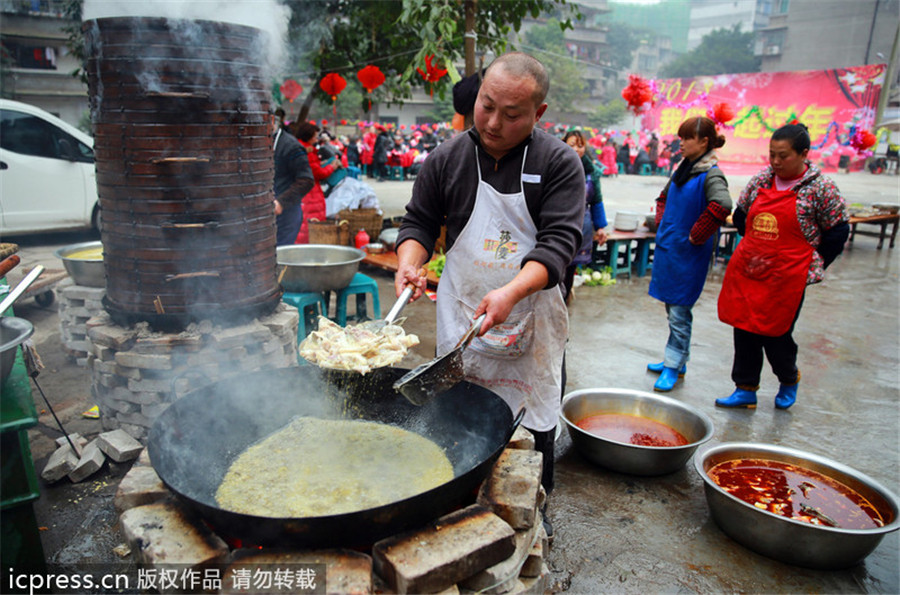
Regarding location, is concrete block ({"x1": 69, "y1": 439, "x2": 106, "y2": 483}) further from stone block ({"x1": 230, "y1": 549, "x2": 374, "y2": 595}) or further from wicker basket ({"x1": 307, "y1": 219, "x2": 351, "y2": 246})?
wicker basket ({"x1": 307, "y1": 219, "x2": 351, "y2": 246})

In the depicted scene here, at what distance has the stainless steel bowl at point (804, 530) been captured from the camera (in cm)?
252

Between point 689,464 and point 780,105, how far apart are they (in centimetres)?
2757

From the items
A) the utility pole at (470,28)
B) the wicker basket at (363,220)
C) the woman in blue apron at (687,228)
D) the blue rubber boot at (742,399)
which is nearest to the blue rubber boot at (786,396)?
the blue rubber boot at (742,399)

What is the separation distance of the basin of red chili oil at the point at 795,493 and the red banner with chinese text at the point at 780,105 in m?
21.5

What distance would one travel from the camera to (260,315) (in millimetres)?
3652

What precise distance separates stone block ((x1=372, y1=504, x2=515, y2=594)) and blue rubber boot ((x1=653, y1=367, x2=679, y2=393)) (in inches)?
131

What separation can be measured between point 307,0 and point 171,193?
8.27 metres

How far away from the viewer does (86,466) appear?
311 centimetres

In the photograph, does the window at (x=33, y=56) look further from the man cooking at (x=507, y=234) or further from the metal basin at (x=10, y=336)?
the man cooking at (x=507, y=234)

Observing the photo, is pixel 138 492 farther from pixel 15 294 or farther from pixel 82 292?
pixel 82 292

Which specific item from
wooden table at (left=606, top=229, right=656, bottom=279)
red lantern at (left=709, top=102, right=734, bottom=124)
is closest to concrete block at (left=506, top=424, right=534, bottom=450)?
red lantern at (left=709, top=102, right=734, bottom=124)

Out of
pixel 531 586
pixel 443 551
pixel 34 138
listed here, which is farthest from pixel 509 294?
pixel 34 138

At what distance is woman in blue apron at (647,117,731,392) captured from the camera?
4254 millimetres

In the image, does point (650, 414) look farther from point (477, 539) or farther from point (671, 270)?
point (477, 539)
